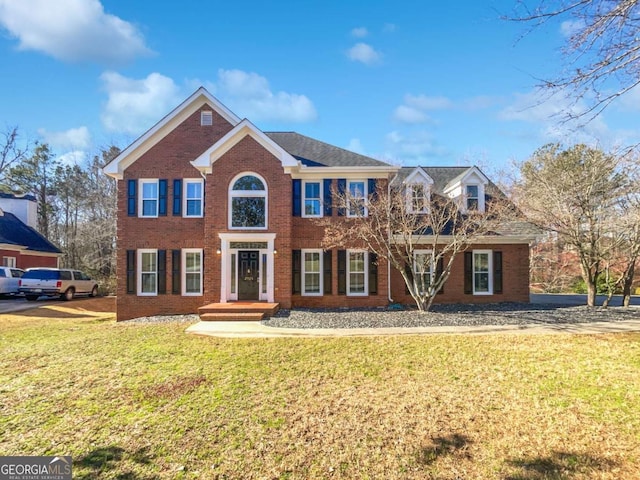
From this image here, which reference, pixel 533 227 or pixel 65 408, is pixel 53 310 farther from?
pixel 533 227

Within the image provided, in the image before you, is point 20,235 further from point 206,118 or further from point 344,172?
point 344,172

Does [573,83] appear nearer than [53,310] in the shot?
Yes

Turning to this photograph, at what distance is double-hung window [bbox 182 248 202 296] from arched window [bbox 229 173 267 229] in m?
2.36

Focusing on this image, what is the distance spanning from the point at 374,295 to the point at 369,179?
4950 millimetres

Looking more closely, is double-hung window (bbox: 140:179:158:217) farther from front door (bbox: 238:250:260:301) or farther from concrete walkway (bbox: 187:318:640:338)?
concrete walkway (bbox: 187:318:640:338)

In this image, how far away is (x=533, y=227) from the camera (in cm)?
1548

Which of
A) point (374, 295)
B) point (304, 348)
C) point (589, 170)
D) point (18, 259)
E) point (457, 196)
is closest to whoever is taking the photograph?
point (304, 348)

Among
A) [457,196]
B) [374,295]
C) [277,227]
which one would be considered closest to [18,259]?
[277,227]

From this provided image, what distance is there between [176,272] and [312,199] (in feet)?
21.8

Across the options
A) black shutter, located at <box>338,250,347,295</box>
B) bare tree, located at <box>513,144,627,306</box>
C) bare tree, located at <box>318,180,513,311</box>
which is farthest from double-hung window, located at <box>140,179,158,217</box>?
bare tree, located at <box>513,144,627,306</box>

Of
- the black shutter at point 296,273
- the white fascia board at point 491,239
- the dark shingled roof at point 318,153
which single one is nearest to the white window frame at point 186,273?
the black shutter at point 296,273

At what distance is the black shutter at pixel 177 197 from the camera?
14.9m

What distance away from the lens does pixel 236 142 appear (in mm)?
13938

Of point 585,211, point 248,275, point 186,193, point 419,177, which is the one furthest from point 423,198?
point 186,193
